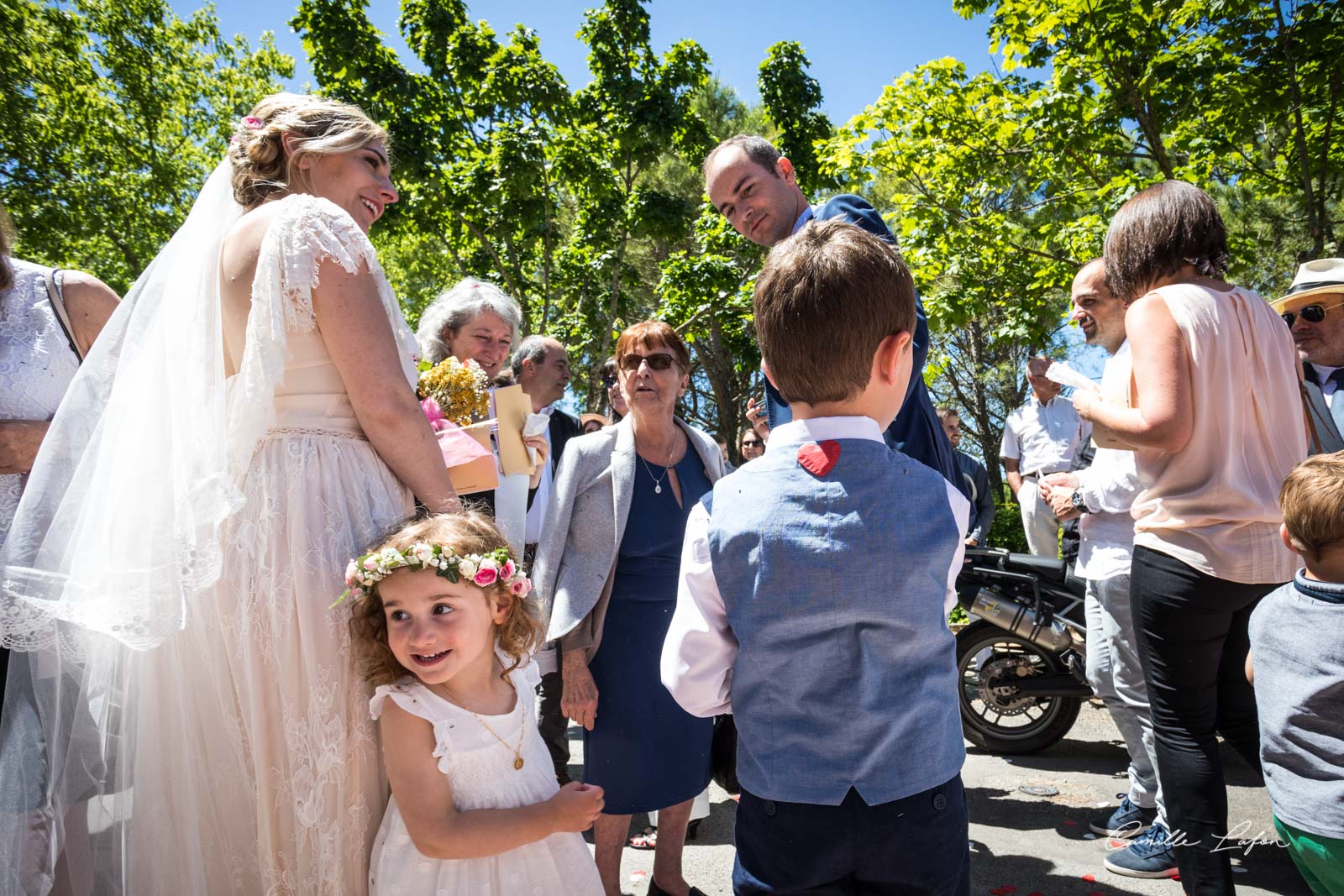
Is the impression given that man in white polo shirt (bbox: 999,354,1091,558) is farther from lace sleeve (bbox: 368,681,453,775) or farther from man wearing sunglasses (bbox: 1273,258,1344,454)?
lace sleeve (bbox: 368,681,453,775)

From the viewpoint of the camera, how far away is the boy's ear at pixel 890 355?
67.1 inches

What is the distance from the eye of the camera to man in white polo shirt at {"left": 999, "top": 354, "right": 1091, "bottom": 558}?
296 inches

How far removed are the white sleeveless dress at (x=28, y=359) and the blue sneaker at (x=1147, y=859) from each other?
12.4ft

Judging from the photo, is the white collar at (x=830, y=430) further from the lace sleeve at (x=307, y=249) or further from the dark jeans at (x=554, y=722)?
the dark jeans at (x=554, y=722)

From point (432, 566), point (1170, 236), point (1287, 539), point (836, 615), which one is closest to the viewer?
point (836, 615)

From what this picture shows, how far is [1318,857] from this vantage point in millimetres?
2107

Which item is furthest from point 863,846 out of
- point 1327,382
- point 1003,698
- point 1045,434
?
point 1045,434

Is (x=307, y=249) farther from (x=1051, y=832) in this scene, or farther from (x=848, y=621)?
(x=1051, y=832)

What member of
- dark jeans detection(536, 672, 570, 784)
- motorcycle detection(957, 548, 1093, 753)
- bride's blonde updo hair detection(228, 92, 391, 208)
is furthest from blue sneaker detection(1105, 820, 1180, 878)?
bride's blonde updo hair detection(228, 92, 391, 208)

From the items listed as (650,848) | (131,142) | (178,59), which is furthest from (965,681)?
(178,59)

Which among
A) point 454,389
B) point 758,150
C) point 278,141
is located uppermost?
point 758,150

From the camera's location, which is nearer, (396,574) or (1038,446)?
(396,574)

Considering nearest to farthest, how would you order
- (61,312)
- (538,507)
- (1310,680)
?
(1310,680)
(61,312)
(538,507)

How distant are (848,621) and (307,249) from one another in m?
1.41
